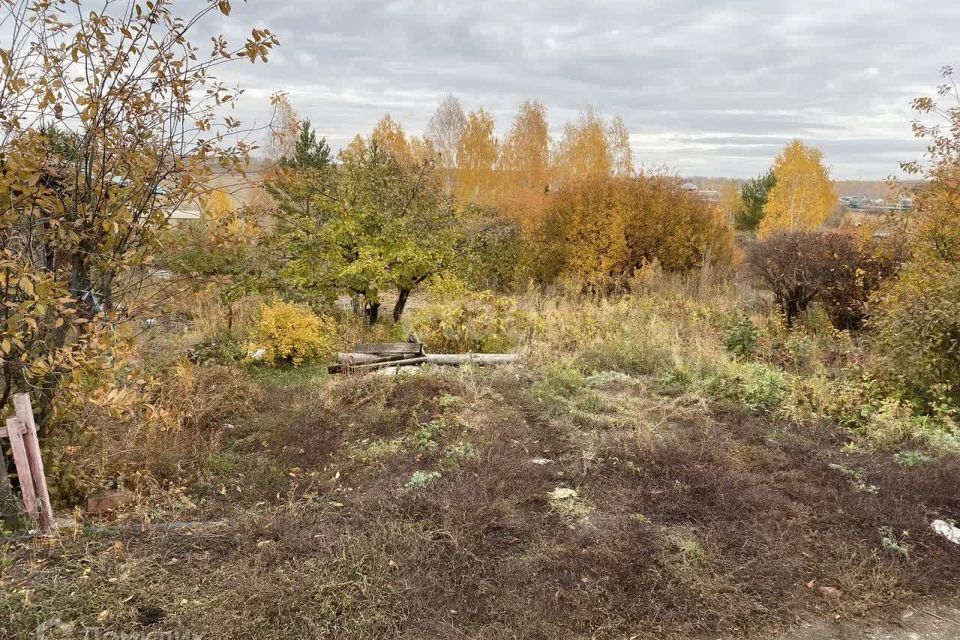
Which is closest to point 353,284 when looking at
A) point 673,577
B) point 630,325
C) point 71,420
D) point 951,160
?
point 630,325

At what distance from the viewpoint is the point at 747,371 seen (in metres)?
6.39

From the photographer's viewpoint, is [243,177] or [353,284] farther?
[353,284]

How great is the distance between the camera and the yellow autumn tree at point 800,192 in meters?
23.8

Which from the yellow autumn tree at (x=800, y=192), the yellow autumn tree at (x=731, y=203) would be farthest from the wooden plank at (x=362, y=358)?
the yellow autumn tree at (x=800, y=192)

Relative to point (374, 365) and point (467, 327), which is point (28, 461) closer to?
point (374, 365)

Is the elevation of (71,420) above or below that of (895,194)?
below

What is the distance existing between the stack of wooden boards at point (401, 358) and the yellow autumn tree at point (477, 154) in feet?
69.3

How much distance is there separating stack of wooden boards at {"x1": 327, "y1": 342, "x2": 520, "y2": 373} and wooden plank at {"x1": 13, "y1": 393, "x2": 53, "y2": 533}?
3.79 meters

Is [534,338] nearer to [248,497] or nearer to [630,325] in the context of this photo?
[630,325]

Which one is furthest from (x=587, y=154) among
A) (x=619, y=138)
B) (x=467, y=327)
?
(x=467, y=327)

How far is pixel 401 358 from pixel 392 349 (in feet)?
0.67

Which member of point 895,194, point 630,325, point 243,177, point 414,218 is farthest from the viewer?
point 414,218

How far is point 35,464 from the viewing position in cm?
349

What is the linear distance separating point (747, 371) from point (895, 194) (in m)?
3.92
